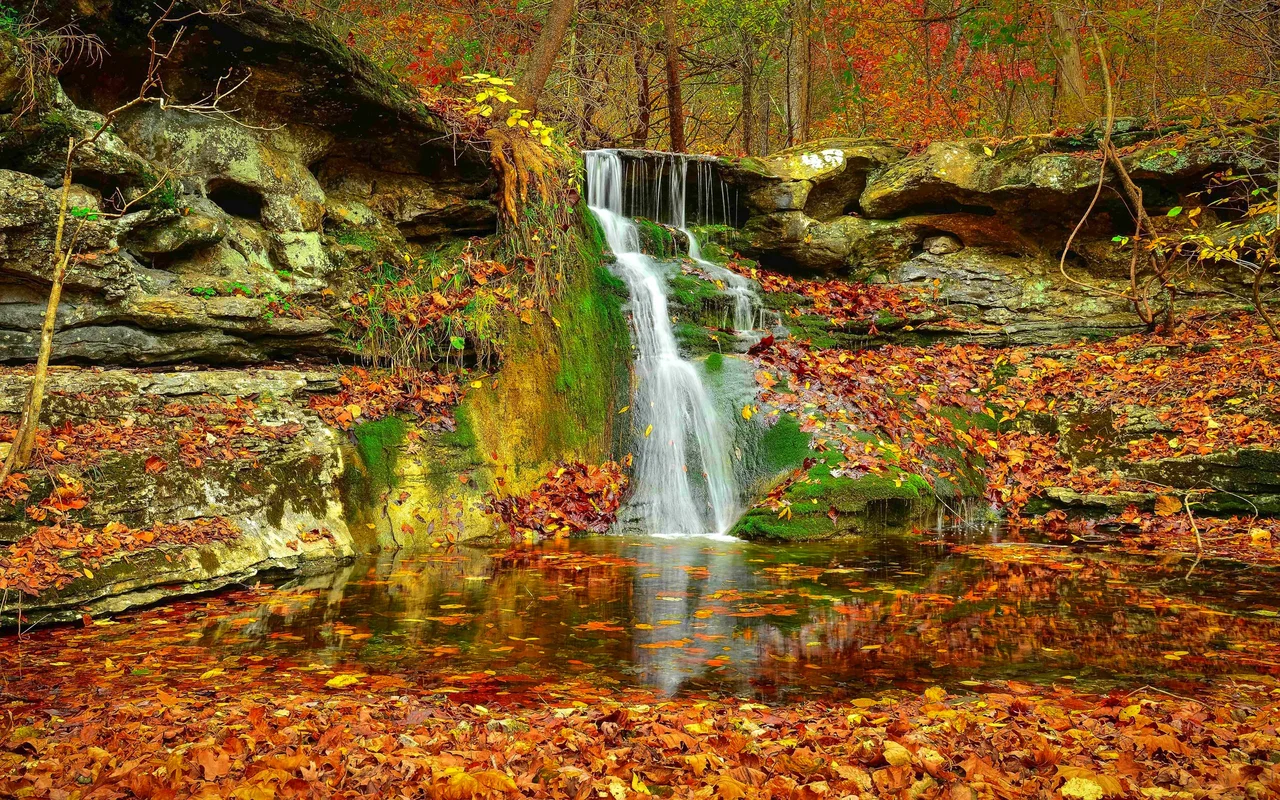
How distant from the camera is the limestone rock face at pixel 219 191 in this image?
681 cm

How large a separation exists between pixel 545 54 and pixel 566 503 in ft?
19.0

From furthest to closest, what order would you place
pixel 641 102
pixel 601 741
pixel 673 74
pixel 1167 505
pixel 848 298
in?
1. pixel 641 102
2. pixel 673 74
3. pixel 848 298
4. pixel 1167 505
5. pixel 601 741

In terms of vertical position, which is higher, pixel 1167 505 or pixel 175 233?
pixel 175 233

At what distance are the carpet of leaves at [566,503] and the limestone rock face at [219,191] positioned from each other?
2.34 m

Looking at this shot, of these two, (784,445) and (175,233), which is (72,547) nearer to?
(175,233)

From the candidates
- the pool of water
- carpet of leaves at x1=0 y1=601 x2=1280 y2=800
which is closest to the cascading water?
the pool of water

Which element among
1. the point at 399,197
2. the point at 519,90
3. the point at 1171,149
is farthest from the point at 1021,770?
the point at 1171,149

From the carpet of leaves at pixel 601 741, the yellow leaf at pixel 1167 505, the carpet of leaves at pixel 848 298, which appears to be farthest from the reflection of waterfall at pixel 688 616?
the carpet of leaves at pixel 848 298

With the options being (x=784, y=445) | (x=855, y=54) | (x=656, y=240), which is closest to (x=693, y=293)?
(x=656, y=240)

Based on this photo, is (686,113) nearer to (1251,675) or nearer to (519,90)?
(519,90)

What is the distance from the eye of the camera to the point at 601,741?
9.53 ft

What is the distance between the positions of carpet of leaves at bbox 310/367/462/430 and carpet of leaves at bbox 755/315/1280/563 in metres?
3.37

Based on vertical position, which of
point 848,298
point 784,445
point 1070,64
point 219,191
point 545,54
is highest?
point 1070,64

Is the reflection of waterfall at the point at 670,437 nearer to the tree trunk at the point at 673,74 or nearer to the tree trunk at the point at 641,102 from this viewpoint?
the tree trunk at the point at 673,74
